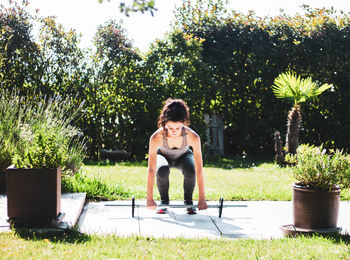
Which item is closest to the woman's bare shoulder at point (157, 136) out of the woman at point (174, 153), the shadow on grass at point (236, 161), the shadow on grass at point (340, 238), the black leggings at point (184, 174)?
the woman at point (174, 153)

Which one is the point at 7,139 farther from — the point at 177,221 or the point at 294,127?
the point at 294,127

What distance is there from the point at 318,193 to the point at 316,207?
0.41 ft

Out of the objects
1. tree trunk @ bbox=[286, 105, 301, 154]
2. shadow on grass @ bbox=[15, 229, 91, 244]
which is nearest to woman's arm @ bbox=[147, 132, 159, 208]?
shadow on grass @ bbox=[15, 229, 91, 244]

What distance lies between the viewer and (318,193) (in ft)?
11.4

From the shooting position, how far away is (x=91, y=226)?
3822 mm

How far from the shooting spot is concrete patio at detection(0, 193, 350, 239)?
3652 millimetres

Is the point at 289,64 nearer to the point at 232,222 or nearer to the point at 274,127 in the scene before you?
the point at 274,127

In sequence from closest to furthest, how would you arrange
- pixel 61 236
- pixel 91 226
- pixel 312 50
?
pixel 61 236, pixel 91 226, pixel 312 50

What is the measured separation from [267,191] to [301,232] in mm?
2353

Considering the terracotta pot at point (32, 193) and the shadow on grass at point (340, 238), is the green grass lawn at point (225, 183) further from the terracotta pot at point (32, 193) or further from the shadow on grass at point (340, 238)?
the terracotta pot at point (32, 193)

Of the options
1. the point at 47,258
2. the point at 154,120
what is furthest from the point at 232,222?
the point at 154,120

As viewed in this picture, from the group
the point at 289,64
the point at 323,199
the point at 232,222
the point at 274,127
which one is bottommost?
the point at 232,222

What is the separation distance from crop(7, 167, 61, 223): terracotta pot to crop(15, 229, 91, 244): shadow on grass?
0.40 feet

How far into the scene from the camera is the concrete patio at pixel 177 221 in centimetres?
365
